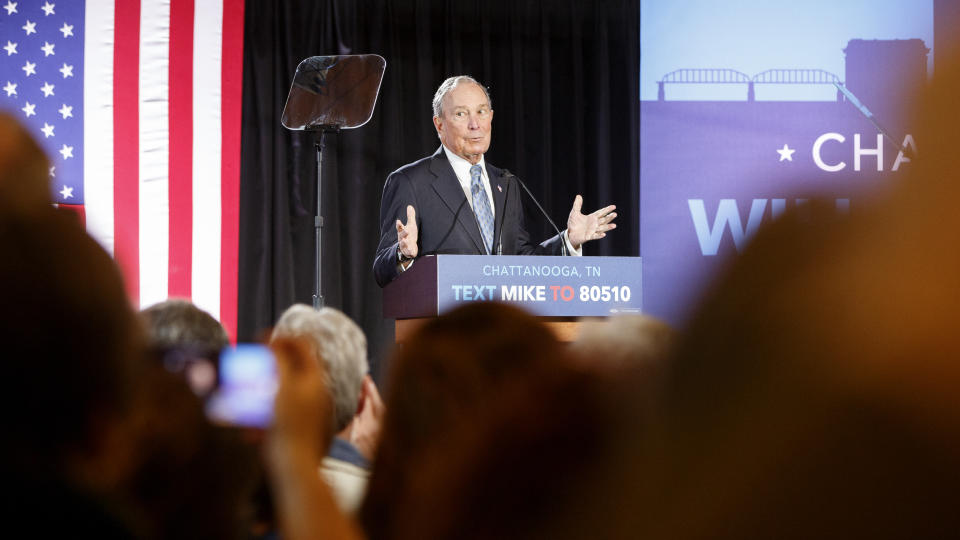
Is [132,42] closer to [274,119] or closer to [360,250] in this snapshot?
[274,119]

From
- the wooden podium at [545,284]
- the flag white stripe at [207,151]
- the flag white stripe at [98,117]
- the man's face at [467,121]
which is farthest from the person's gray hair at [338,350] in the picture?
the flag white stripe at [98,117]

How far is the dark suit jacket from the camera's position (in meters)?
3.90

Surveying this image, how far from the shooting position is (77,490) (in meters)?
0.51

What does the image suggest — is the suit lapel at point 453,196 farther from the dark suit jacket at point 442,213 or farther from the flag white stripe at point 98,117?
the flag white stripe at point 98,117

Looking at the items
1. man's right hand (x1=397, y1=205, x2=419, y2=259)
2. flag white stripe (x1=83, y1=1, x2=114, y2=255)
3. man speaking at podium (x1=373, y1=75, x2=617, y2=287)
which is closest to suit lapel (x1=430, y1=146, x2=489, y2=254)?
man speaking at podium (x1=373, y1=75, x2=617, y2=287)

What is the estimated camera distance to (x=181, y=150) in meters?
5.30

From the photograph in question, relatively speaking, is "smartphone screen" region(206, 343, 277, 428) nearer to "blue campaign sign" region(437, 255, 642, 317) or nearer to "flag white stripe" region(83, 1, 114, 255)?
"blue campaign sign" region(437, 255, 642, 317)

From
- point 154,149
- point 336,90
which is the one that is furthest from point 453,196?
point 154,149

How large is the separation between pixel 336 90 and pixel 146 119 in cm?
115

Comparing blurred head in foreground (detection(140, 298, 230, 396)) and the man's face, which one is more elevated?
the man's face

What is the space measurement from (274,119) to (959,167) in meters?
5.69

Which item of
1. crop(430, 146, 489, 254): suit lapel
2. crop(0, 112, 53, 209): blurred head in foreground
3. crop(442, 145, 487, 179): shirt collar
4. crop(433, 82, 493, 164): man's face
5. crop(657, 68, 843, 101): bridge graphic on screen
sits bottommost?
crop(0, 112, 53, 209): blurred head in foreground

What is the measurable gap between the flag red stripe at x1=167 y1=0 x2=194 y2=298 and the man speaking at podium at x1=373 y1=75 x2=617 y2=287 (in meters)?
1.75

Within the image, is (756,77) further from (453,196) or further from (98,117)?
(98,117)
